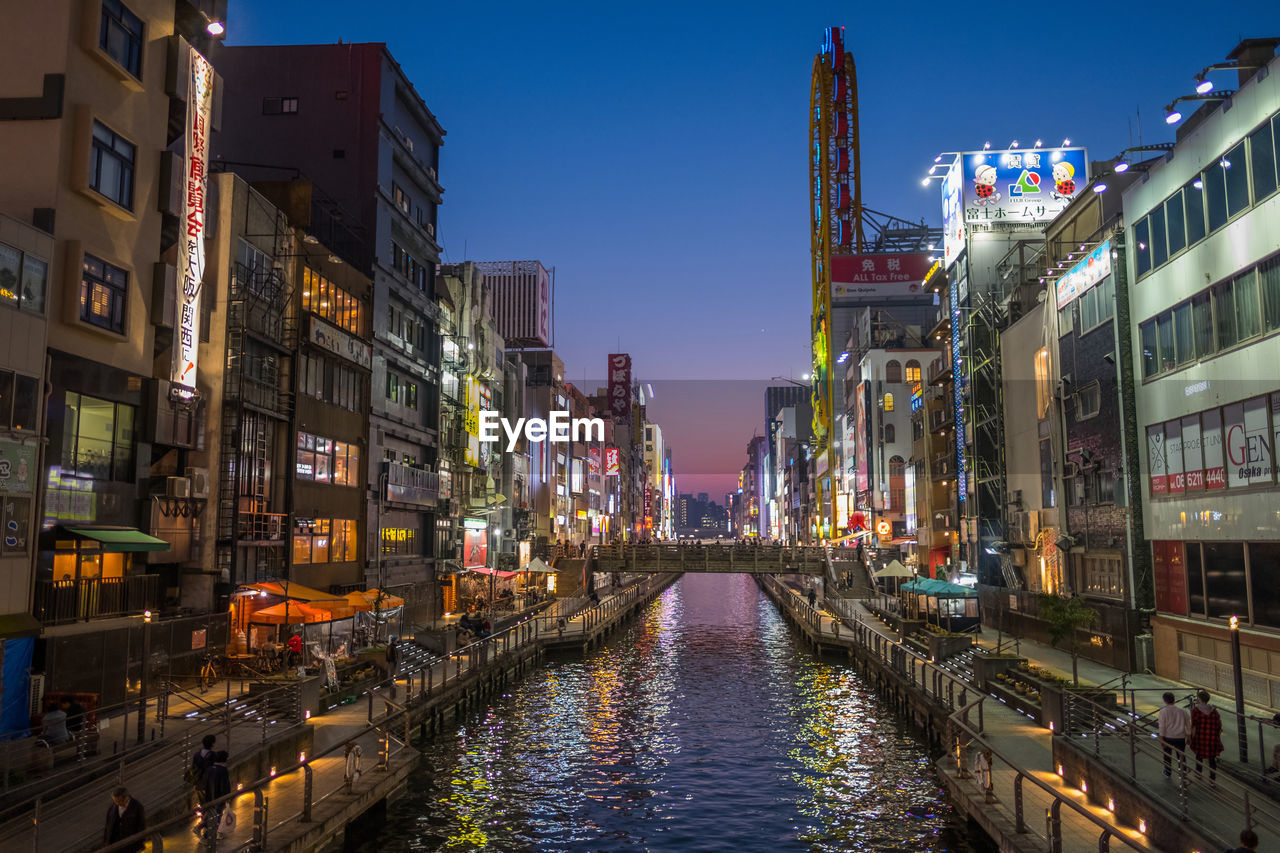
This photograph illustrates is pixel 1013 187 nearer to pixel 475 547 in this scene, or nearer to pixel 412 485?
pixel 412 485

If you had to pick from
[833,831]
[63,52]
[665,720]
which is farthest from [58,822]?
[665,720]

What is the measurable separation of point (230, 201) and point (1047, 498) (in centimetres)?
3955

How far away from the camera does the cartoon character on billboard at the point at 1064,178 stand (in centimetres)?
6400

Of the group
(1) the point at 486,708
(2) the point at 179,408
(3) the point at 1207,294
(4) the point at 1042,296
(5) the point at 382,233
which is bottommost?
(1) the point at 486,708

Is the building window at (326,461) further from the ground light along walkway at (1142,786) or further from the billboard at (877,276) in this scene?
the billboard at (877,276)

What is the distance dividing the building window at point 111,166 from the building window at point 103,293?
83.0 inches

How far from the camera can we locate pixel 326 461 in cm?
4706

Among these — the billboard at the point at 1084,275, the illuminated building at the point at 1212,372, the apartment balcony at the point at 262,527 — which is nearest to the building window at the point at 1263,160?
the illuminated building at the point at 1212,372

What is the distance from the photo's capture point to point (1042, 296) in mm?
47438

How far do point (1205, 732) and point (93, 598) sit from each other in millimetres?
28728

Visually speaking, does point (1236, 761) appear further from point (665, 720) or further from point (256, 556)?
point (256, 556)

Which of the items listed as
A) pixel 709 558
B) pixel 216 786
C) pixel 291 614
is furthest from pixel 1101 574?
pixel 709 558

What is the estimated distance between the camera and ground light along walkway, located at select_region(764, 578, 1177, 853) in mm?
16297

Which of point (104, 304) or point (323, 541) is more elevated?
point (104, 304)
